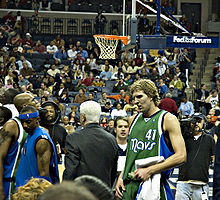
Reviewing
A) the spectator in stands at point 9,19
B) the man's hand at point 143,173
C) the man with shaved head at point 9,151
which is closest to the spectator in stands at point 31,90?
the spectator in stands at point 9,19

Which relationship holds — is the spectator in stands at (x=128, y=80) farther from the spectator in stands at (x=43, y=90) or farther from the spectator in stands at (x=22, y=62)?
the spectator in stands at (x=22, y=62)

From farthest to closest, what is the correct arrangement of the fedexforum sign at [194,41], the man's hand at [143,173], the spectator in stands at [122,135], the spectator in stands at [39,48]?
the spectator in stands at [39,48]
the fedexforum sign at [194,41]
the spectator in stands at [122,135]
the man's hand at [143,173]

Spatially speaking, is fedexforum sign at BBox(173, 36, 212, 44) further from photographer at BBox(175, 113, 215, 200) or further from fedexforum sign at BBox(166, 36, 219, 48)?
photographer at BBox(175, 113, 215, 200)

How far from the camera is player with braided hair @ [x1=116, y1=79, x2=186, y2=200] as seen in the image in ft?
14.3

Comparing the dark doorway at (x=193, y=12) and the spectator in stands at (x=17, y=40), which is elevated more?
the dark doorway at (x=193, y=12)

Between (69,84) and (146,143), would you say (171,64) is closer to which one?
(69,84)

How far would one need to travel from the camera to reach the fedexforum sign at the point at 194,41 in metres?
9.99

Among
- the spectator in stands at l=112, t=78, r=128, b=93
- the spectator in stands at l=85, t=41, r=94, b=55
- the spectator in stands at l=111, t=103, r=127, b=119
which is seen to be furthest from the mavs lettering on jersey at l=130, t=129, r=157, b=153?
the spectator in stands at l=85, t=41, r=94, b=55

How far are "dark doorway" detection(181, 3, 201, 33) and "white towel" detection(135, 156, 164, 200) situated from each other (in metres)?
26.7

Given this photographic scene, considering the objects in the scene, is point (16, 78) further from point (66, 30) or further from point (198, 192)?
point (198, 192)

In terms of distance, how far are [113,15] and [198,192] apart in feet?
77.9

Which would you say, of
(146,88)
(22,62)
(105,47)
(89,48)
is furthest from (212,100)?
(146,88)

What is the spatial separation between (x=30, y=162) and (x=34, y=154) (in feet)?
0.25

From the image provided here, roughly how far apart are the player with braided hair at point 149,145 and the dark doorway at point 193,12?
26312mm
